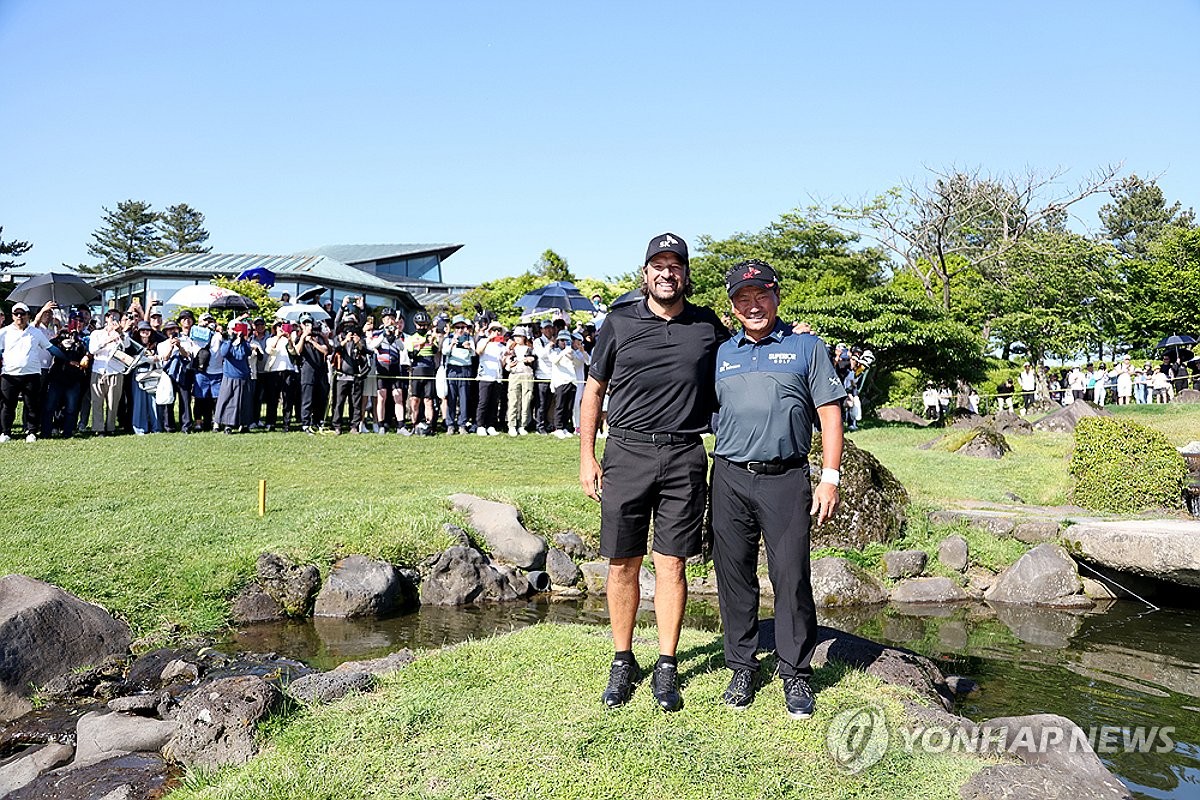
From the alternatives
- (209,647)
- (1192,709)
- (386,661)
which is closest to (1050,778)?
(1192,709)

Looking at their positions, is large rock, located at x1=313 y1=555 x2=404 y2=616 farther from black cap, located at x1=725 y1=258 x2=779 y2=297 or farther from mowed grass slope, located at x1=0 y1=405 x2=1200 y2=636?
black cap, located at x1=725 y1=258 x2=779 y2=297

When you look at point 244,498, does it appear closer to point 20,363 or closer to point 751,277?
point 20,363

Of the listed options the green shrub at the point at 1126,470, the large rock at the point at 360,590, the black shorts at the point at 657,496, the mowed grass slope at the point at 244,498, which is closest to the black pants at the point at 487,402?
the mowed grass slope at the point at 244,498

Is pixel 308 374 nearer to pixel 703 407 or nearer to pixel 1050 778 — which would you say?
pixel 703 407

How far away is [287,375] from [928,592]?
1024cm

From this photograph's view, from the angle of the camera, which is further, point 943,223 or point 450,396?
point 943,223

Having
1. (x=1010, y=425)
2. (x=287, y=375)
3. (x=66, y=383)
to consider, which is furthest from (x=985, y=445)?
(x=66, y=383)

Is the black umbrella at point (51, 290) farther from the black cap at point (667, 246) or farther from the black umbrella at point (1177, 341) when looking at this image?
the black umbrella at point (1177, 341)

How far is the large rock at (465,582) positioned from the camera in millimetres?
8805

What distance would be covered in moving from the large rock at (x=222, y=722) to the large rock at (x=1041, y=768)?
3150 mm

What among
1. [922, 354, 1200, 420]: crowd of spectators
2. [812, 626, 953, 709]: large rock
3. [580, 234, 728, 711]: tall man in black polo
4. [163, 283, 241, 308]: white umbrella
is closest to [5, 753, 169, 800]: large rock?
[580, 234, 728, 711]: tall man in black polo

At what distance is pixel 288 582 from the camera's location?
8.29m

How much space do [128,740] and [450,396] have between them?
11.7 meters

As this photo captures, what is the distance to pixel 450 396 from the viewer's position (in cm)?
1652
